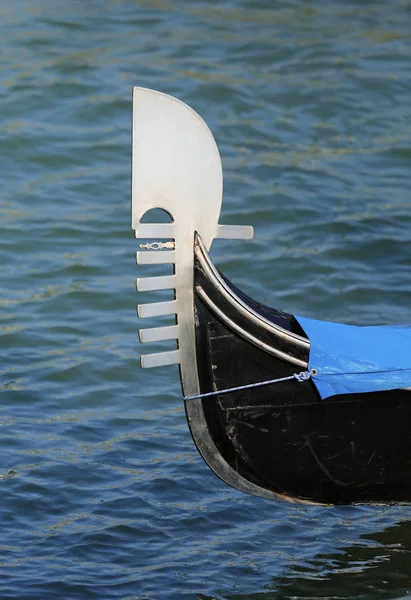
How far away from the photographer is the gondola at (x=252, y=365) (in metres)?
4.09

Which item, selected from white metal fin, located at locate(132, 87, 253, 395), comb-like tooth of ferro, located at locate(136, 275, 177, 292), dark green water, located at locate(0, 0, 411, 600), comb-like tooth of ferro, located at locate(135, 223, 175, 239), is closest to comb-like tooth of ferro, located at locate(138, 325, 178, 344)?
white metal fin, located at locate(132, 87, 253, 395)

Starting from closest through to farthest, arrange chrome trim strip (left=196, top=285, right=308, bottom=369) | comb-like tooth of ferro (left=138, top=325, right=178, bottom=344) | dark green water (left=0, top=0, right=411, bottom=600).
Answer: comb-like tooth of ferro (left=138, top=325, right=178, bottom=344) → chrome trim strip (left=196, top=285, right=308, bottom=369) → dark green water (left=0, top=0, right=411, bottom=600)

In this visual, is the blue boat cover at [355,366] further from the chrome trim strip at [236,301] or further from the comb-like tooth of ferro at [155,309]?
the comb-like tooth of ferro at [155,309]

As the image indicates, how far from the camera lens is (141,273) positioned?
7.68 meters

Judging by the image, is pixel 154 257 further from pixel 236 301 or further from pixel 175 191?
pixel 236 301

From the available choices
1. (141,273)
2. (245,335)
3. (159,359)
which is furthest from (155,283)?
(141,273)

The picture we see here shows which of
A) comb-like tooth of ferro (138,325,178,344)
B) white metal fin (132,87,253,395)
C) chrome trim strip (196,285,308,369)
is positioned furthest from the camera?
chrome trim strip (196,285,308,369)

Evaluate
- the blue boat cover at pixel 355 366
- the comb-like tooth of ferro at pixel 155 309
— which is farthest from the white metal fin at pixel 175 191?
the blue boat cover at pixel 355 366

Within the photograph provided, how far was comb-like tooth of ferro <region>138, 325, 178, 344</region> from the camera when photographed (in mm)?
4141

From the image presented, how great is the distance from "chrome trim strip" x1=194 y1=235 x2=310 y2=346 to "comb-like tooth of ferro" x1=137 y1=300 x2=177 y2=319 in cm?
17

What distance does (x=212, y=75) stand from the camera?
33.7 ft

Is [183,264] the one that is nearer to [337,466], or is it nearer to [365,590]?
[337,466]

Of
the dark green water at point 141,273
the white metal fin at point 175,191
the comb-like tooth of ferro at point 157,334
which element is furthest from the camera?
the dark green water at point 141,273

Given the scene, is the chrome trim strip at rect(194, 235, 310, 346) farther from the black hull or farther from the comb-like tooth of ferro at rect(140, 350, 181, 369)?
the comb-like tooth of ferro at rect(140, 350, 181, 369)
